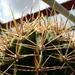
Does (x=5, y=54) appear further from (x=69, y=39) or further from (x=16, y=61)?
(x=69, y=39)

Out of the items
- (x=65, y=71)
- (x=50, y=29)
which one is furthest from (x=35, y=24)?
(x=65, y=71)

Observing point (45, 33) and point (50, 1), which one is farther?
point (50, 1)

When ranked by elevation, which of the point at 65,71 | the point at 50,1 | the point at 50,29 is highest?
the point at 50,1

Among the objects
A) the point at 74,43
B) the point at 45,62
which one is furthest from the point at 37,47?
the point at 74,43

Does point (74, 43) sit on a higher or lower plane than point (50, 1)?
lower

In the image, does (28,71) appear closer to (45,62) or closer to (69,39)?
(45,62)

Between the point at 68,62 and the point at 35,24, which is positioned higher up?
the point at 35,24
